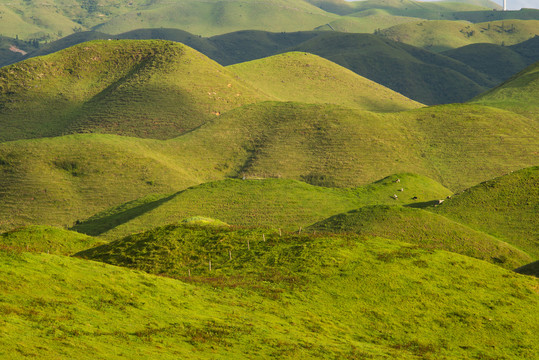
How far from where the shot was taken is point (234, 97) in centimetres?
17875

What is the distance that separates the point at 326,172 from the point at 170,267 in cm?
7739

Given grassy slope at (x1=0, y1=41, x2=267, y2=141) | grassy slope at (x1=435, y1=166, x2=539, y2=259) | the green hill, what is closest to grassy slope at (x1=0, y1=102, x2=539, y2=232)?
grassy slope at (x1=0, y1=41, x2=267, y2=141)

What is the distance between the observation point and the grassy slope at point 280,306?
27672 mm

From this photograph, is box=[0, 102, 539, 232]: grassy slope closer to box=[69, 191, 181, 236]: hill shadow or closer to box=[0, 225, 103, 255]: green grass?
box=[69, 191, 181, 236]: hill shadow

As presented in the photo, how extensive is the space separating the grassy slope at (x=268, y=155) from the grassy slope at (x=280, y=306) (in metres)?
60.9

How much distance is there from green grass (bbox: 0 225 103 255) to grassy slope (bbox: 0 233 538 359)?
10.0 meters

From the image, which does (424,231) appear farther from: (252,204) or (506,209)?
(252,204)

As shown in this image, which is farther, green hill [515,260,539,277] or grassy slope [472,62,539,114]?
grassy slope [472,62,539,114]

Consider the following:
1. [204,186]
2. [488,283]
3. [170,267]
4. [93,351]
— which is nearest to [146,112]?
[204,186]

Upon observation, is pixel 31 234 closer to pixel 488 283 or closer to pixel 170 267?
pixel 170 267

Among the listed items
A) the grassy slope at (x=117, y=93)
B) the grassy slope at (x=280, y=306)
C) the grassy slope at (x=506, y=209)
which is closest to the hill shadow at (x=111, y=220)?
the grassy slope at (x=280, y=306)

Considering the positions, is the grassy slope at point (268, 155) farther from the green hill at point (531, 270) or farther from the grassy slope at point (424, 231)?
the green hill at point (531, 270)

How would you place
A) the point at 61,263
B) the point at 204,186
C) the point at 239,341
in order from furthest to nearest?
the point at 204,186 < the point at 61,263 < the point at 239,341

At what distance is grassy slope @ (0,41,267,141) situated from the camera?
540ft
